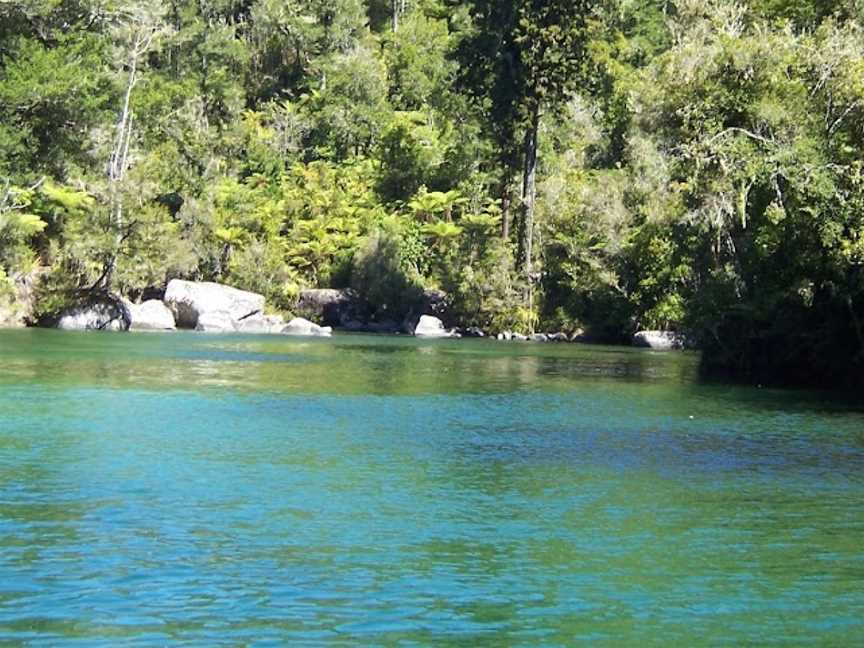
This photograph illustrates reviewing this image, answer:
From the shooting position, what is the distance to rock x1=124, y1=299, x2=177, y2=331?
50625 millimetres

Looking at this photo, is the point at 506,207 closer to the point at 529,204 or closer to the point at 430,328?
the point at 529,204

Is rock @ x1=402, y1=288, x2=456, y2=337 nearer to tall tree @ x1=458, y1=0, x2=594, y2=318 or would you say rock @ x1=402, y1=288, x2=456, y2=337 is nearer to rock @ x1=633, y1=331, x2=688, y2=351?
tall tree @ x1=458, y1=0, x2=594, y2=318

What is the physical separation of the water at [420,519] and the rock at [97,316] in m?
25.8

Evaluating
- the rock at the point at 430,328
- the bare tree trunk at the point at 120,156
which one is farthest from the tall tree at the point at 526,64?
the bare tree trunk at the point at 120,156

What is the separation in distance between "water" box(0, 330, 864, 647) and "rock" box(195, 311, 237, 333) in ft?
89.3

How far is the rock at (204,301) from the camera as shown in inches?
2073

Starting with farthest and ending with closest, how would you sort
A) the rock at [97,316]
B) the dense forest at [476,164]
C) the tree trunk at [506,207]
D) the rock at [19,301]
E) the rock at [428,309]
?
1. the rock at [428,309]
2. the tree trunk at [506,207]
3. the rock at [97,316]
4. the rock at [19,301]
5. the dense forest at [476,164]

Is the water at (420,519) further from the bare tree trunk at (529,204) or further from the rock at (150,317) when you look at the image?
the bare tree trunk at (529,204)

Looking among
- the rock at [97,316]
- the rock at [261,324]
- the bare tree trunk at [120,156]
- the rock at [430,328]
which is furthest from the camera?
the rock at [430,328]

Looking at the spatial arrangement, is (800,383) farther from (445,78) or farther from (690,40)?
(445,78)

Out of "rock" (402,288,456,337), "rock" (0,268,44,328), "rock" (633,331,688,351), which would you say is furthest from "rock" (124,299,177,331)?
"rock" (633,331,688,351)

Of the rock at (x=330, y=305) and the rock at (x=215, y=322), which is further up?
the rock at (x=330, y=305)

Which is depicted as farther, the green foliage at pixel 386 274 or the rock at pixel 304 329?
the green foliage at pixel 386 274

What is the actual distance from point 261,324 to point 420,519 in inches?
1668
